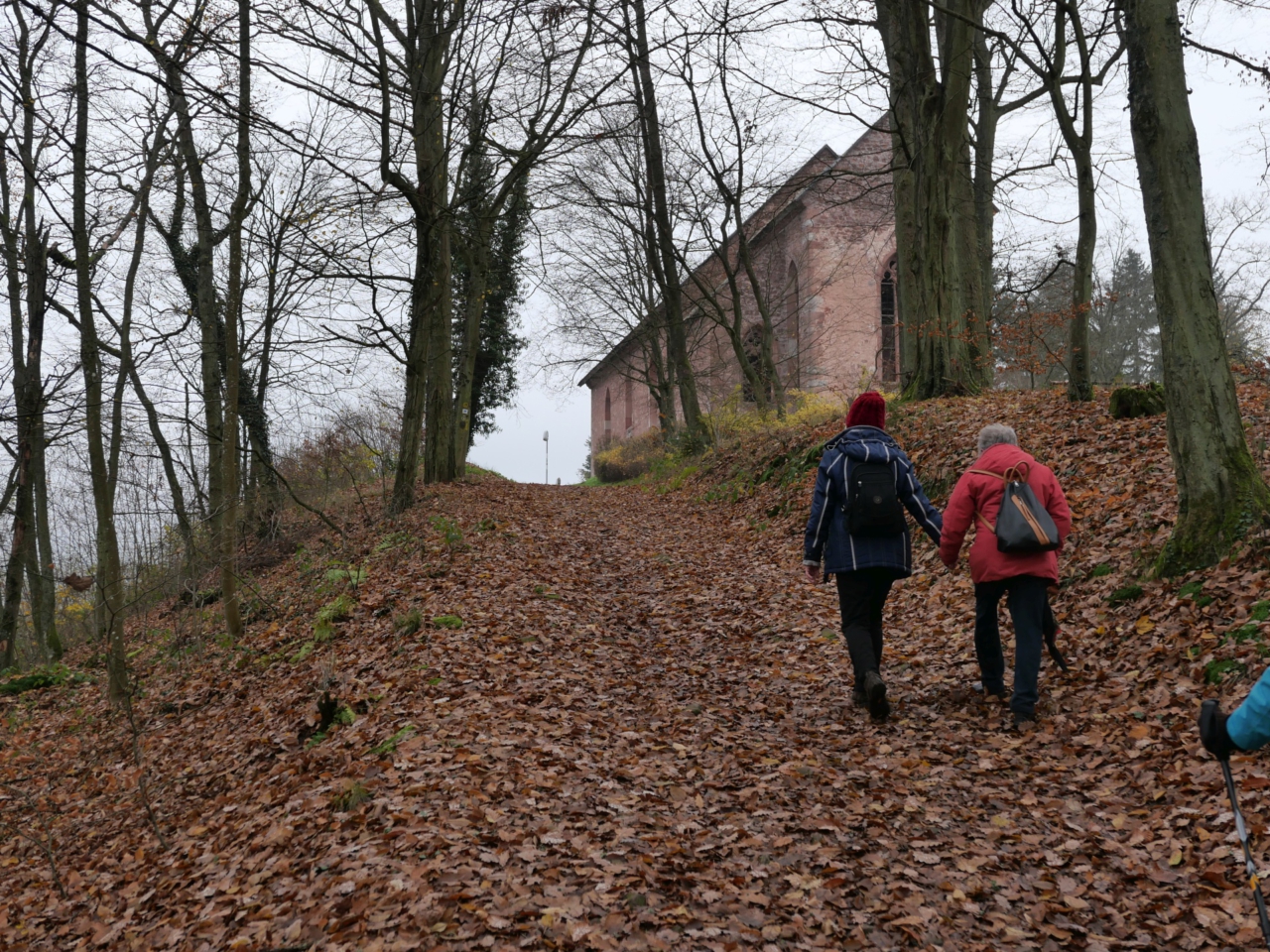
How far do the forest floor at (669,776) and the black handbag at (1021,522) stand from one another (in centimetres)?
113

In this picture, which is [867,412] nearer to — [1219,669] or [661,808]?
[1219,669]

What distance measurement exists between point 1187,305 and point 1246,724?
15.9 feet

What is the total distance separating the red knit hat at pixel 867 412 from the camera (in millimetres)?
6426

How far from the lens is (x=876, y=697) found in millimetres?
6004

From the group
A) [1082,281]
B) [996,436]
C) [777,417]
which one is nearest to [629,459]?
[777,417]

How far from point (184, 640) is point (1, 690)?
379cm

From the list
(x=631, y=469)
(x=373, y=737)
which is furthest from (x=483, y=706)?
(x=631, y=469)

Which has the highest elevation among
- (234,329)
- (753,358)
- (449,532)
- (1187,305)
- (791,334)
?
(791,334)

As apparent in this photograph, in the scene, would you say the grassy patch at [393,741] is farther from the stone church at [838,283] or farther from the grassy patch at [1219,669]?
the stone church at [838,283]

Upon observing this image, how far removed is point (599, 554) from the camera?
41.7 feet

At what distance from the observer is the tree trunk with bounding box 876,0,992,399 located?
505 inches

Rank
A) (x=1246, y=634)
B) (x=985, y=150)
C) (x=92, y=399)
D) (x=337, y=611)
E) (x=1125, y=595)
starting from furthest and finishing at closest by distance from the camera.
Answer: (x=985, y=150), (x=337, y=611), (x=92, y=399), (x=1125, y=595), (x=1246, y=634)

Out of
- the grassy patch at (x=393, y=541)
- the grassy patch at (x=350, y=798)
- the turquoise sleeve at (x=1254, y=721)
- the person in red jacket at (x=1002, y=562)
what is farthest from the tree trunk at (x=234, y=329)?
the turquoise sleeve at (x=1254, y=721)

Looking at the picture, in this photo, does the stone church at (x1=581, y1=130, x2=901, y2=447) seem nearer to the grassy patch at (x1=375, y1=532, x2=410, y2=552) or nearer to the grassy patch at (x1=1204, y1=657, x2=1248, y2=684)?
the grassy patch at (x1=375, y1=532, x2=410, y2=552)
